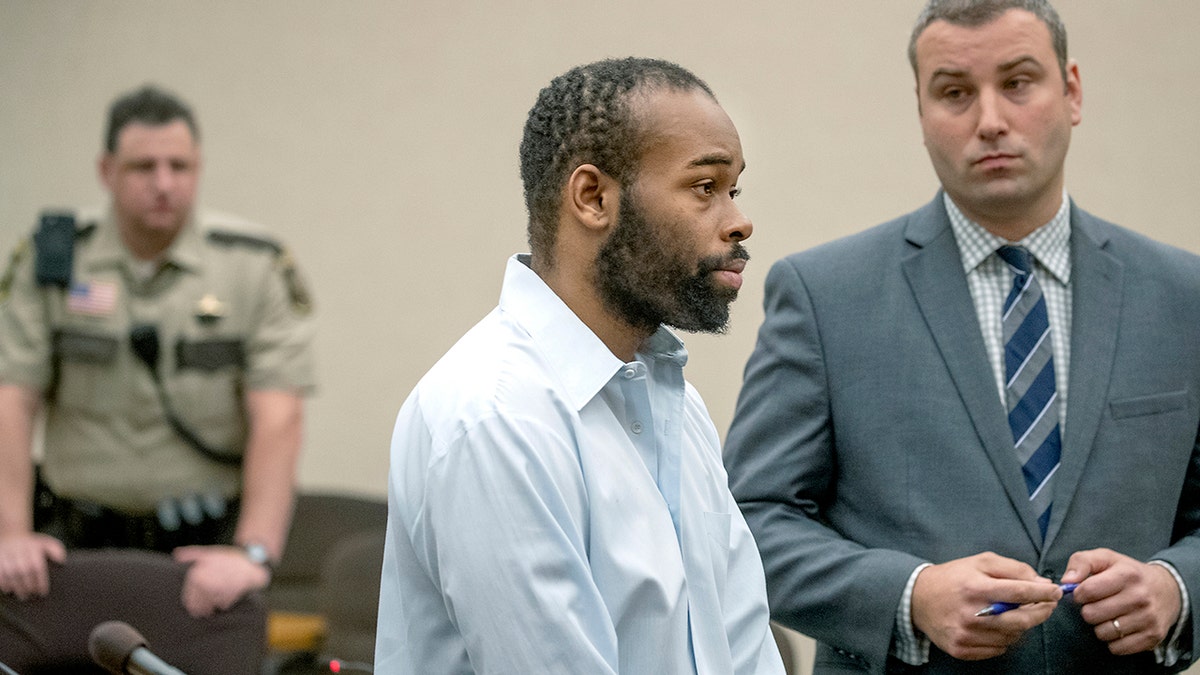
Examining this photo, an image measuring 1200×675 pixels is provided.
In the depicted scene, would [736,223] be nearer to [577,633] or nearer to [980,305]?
[577,633]

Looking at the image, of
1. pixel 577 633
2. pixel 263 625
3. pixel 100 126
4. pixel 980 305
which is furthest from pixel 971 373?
pixel 100 126

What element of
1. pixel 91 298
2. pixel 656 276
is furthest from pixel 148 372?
pixel 656 276

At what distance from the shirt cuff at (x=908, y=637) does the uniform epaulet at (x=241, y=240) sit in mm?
1958

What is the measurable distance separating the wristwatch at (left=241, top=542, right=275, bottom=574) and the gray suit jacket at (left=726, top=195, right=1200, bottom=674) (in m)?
1.40

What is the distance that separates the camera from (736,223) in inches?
44.9

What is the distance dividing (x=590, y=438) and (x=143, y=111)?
2171 mm

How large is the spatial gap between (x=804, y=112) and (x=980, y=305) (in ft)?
7.33

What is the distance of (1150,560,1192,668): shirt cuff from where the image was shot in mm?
1481

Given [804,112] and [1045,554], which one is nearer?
[1045,554]

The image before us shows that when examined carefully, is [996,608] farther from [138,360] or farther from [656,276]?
[138,360]

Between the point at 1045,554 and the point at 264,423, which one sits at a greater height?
the point at 1045,554

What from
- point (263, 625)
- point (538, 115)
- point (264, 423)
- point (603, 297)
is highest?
point (538, 115)

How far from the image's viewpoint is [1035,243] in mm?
1635

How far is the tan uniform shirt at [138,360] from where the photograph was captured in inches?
109
